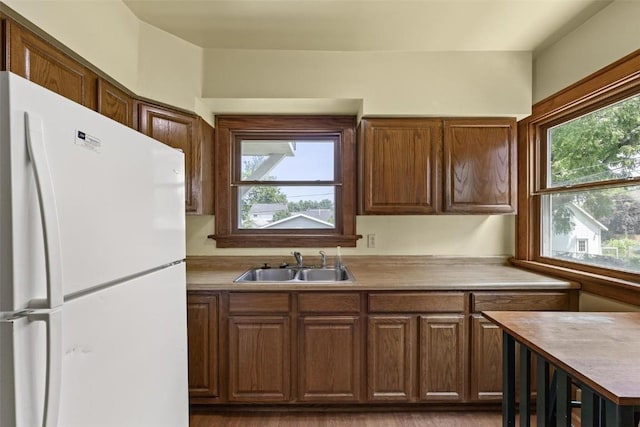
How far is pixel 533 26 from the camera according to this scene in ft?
6.58

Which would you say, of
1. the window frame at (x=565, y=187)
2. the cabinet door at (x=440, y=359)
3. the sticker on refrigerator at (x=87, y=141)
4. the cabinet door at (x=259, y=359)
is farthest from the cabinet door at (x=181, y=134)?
the window frame at (x=565, y=187)

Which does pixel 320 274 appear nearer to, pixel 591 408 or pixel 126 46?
pixel 591 408

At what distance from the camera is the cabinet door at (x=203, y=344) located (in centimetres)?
200

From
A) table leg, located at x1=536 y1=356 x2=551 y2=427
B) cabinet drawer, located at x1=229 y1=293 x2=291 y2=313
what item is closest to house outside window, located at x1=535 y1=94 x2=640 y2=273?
table leg, located at x1=536 y1=356 x2=551 y2=427

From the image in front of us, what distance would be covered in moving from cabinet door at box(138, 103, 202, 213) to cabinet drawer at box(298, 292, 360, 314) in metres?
0.98

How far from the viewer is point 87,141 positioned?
85cm

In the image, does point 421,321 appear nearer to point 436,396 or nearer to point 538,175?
point 436,396

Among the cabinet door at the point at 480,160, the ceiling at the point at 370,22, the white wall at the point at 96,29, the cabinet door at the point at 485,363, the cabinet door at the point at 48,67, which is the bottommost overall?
the cabinet door at the point at 485,363

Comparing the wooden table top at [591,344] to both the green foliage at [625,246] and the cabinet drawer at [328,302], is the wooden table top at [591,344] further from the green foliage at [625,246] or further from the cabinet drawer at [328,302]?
the cabinet drawer at [328,302]

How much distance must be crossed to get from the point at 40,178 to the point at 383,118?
2062 mm

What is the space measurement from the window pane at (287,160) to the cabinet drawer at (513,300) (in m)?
1.41

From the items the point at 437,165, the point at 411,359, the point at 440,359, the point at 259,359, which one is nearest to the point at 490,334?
the point at 440,359

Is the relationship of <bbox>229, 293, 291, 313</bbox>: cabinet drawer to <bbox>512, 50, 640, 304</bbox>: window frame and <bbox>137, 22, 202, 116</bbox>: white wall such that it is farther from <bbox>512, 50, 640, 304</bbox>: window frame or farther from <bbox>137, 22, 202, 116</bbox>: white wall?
<bbox>512, 50, 640, 304</bbox>: window frame

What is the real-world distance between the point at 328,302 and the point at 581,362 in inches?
49.6
